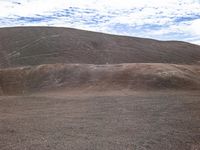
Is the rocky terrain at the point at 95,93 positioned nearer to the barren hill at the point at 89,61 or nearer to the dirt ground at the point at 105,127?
the dirt ground at the point at 105,127

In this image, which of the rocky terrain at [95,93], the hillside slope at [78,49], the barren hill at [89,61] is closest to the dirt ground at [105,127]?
the rocky terrain at [95,93]

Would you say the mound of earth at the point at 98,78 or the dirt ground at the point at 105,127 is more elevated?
the dirt ground at the point at 105,127

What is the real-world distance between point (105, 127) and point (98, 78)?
26.1 m

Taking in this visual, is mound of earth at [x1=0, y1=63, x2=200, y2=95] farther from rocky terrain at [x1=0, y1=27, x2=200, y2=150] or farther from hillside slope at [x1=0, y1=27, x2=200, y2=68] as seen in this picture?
hillside slope at [x1=0, y1=27, x2=200, y2=68]

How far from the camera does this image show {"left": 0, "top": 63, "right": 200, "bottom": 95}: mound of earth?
39344 millimetres

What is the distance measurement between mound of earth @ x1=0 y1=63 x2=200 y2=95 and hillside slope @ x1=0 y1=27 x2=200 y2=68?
506 inches

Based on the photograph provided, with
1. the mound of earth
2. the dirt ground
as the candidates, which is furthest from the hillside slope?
the dirt ground

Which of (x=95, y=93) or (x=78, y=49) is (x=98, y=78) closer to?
(x=95, y=93)

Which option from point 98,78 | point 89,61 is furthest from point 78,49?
point 98,78

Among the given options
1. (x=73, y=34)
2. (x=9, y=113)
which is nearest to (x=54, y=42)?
(x=73, y=34)

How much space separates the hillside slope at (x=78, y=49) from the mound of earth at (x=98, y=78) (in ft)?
42.2

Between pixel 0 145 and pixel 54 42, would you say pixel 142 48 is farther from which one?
pixel 0 145

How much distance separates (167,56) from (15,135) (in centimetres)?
6234

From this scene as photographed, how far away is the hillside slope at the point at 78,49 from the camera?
6500 centimetres
